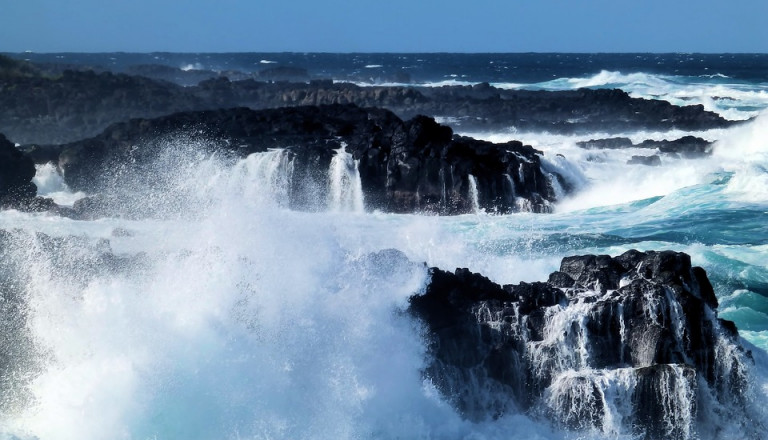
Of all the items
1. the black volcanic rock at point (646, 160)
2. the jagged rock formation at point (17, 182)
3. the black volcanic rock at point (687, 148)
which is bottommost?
Result: the jagged rock formation at point (17, 182)

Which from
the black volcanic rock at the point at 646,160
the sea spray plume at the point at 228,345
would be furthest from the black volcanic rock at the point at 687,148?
the sea spray plume at the point at 228,345

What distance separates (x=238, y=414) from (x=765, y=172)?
18.3 meters

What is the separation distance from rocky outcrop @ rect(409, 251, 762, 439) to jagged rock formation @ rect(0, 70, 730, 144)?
27.1 metres

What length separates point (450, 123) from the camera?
39.3m

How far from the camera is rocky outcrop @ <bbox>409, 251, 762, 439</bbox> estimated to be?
9.52m

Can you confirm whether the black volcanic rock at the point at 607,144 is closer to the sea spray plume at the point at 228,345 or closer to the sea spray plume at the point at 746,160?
the sea spray plume at the point at 746,160

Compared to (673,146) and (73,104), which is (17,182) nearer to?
(73,104)

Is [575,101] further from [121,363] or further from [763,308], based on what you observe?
[121,363]

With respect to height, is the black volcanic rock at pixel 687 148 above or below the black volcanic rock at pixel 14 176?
above

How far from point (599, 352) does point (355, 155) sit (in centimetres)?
1316

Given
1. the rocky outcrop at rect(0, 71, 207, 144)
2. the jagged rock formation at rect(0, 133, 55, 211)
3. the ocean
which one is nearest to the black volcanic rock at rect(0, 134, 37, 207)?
the jagged rock formation at rect(0, 133, 55, 211)

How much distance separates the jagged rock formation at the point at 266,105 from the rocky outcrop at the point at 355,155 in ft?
35.7

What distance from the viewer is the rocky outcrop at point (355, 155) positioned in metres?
21.5

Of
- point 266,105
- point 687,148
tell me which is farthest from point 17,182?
point 266,105
